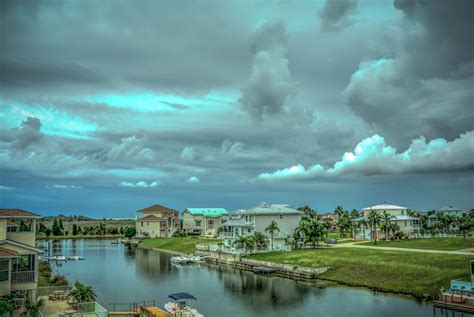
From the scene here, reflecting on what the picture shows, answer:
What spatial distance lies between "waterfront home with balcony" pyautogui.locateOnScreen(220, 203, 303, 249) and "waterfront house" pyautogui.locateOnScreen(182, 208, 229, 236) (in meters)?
60.0

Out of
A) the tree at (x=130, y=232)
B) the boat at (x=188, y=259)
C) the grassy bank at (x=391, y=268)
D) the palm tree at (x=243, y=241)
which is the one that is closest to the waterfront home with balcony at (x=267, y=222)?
the palm tree at (x=243, y=241)

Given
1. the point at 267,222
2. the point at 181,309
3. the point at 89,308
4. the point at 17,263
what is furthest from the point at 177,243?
the point at 17,263

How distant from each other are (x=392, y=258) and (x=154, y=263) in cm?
5061

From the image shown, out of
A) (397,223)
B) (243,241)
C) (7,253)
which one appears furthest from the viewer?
(397,223)

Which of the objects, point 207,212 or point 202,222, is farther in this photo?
point 207,212

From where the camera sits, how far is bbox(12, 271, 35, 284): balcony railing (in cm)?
3686

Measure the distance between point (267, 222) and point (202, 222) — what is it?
231ft

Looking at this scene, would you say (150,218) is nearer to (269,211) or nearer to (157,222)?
(157,222)

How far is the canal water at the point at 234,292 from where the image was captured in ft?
153

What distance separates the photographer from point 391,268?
6103 cm

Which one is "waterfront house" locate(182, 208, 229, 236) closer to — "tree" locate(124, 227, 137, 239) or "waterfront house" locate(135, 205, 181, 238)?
"waterfront house" locate(135, 205, 181, 238)

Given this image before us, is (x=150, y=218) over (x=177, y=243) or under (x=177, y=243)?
over

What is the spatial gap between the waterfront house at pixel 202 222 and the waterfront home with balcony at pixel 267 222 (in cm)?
6002

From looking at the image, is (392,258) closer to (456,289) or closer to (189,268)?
(456,289)
